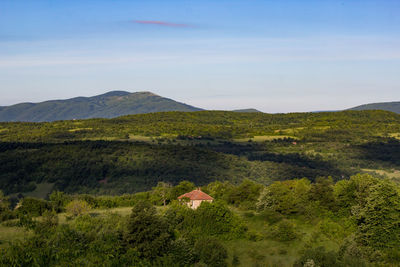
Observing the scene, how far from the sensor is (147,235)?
151ft

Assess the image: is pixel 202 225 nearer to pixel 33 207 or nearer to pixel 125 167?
pixel 33 207

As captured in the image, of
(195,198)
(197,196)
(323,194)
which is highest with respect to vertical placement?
(323,194)

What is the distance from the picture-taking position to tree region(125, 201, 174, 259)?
150ft

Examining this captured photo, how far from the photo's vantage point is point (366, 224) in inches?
2306

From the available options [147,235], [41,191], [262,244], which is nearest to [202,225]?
[262,244]

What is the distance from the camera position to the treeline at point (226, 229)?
41906 millimetres

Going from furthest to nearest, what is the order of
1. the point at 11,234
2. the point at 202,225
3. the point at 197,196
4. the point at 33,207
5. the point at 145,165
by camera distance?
the point at 145,165
the point at 197,196
the point at 33,207
the point at 202,225
the point at 11,234

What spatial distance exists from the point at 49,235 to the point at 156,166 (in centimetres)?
10285

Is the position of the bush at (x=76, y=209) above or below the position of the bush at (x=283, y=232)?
above

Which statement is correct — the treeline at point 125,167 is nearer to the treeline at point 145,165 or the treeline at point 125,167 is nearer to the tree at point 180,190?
the treeline at point 145,165

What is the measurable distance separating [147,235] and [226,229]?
1780 centimetres

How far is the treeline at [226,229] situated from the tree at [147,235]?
3.8 inches

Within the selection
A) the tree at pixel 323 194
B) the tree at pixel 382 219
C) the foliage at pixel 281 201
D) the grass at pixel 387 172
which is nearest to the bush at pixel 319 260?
the tree at pixel 382 219

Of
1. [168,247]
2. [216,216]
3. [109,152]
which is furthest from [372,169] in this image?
[168,247]
